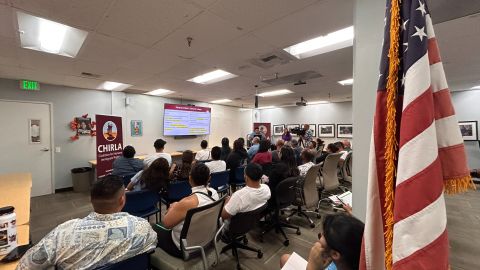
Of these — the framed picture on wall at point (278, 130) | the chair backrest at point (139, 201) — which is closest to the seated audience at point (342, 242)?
the chair backrest at point (139, 201)

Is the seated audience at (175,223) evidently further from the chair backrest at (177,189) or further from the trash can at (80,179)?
the trash can at (80,179)

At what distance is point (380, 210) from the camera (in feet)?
2.68

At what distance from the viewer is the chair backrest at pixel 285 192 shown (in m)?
2.82

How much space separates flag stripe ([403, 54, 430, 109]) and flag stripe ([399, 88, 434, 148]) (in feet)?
0.06

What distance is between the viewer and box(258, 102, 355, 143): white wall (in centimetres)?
829

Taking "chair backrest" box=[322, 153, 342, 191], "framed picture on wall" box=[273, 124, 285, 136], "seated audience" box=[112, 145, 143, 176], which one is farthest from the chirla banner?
"framed picture on wall" box=[273, 124, 285, 136]

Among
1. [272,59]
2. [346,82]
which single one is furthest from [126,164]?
[346,82]

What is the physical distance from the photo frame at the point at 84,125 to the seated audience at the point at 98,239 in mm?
5337

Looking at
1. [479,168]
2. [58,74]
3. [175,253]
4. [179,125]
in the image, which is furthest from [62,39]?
→ [479,168]

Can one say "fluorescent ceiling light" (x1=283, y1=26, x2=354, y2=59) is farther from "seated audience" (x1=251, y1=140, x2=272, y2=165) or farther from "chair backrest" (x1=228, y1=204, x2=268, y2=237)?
"chair backrest" (x1=228, y1=204, x2=268, y2=237)

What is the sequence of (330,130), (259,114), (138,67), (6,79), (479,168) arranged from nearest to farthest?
(138,67) → (6,79) → (479,168) → (330,130) → (259,114)

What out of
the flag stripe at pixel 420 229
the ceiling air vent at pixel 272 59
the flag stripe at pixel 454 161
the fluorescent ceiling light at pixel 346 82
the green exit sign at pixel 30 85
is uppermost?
the fluorescent ceiling light at pixel 346 82

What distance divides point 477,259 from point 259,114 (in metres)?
9.04

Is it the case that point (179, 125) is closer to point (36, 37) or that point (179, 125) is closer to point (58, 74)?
point (58, 74)
